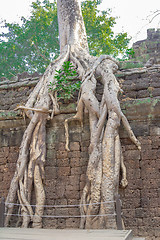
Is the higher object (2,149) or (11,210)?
(2,149)

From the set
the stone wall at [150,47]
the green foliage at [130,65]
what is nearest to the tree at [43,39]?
the stone wall at [150,47]

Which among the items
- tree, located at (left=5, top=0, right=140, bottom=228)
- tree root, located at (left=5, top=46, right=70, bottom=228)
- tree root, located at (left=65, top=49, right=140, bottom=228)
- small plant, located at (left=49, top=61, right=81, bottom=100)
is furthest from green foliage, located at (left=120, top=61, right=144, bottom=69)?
tree root, located at (left=5, top=46, right=70, bottom=228)

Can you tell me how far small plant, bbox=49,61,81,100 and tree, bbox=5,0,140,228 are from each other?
9 cm

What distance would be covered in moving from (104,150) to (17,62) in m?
10.5

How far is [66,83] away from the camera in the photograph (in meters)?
6.03

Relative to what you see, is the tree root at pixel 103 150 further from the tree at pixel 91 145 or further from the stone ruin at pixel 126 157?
the stone ruin at pixel 126 157

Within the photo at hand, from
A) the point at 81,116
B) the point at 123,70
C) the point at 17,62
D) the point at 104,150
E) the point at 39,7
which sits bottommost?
the point at 104,150

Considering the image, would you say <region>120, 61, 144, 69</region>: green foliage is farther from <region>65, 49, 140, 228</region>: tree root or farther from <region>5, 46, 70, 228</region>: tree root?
<region>5, 46, 70, 228</region>: tree root

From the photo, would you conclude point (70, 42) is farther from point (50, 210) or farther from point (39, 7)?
point (39, 7)

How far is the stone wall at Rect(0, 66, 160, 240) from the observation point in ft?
16.3

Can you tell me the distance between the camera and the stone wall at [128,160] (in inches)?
195

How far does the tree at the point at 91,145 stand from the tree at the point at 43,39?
767 cm

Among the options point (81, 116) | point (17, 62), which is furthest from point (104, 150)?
point (17, 62)

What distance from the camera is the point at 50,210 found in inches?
211
